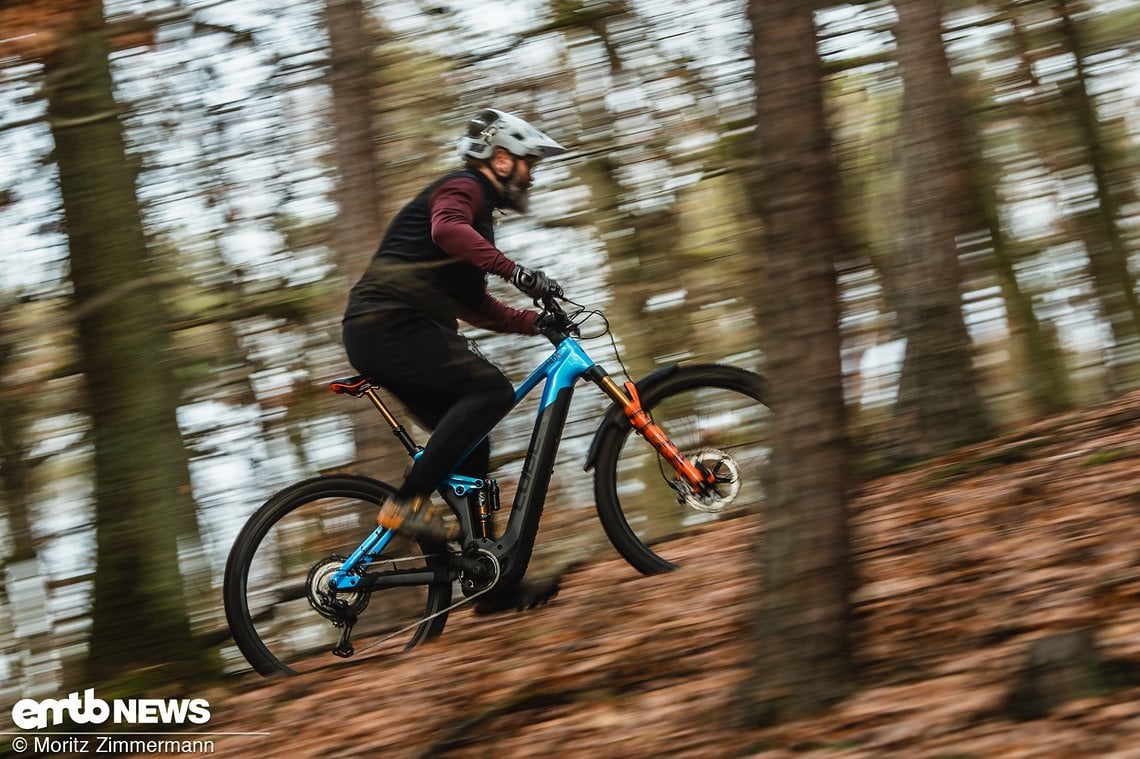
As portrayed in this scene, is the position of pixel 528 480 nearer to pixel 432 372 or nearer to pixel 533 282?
pixel 432 372

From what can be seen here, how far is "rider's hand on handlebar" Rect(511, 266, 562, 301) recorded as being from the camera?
198 inches

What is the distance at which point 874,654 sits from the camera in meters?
3.54

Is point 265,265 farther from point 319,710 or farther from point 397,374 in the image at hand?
point 319,710

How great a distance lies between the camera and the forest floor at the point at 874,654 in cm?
294

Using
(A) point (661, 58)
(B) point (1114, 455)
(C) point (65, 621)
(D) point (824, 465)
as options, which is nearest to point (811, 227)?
(D) point (824, 465)

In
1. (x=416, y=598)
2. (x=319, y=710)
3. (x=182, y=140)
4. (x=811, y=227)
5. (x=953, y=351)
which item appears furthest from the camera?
(x=182, y=140)

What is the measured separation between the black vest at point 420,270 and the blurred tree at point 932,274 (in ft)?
7.85

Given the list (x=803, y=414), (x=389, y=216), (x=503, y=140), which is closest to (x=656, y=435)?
(x=503, y=140)

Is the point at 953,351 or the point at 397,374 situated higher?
the point at 397,374

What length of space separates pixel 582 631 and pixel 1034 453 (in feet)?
8.12

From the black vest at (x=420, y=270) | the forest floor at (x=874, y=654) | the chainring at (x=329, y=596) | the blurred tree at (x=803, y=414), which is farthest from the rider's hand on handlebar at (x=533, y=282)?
the blurred tree at (x=803, y=414)

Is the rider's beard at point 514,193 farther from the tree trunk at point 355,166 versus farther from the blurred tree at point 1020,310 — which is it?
the blurred tree at point 1020,310

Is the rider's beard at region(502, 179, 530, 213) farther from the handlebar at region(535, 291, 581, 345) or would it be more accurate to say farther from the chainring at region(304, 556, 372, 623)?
the chainring at region(304, 556, 372, 623)

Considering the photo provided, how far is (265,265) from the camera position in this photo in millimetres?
8398
